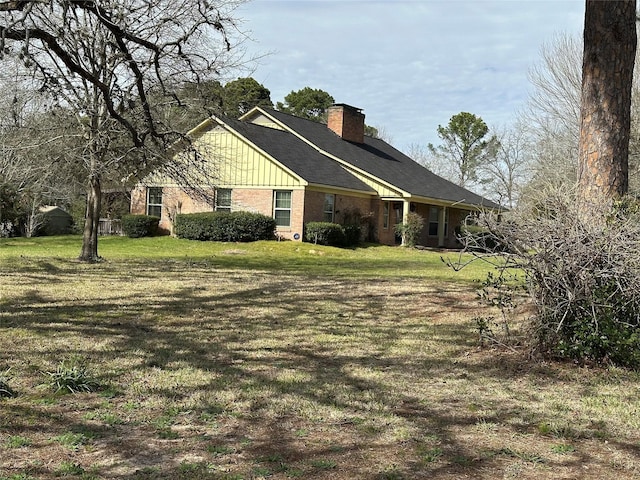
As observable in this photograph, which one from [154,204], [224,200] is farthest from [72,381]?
[154,204]

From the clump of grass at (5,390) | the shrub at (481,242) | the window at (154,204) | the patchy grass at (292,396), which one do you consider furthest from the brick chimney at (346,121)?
the clump of grass at (5,390)

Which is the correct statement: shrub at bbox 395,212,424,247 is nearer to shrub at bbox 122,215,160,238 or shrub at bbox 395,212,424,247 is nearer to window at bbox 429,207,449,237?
window at bbox 429,207,449,237

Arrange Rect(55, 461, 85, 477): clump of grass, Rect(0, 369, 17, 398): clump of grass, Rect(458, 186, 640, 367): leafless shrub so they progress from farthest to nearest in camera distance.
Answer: Rect(458, 186, 640, 367): leafless shrub
Rect(0, 369, 17, 398): clump of grass
Rect(55, 461, 85, 477): clump of grass

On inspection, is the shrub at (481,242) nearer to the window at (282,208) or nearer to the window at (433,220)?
the window at (282,208)

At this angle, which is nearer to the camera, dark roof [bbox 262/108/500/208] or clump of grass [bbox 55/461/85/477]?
clump of grass [bbox 55/461/85/477]

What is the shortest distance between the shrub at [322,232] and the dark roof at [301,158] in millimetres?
1765

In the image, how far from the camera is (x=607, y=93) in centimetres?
773

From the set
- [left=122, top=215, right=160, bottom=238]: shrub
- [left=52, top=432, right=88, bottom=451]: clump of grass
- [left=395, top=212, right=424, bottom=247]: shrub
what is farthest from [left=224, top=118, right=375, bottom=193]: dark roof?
[left=52, top=432, right=88, bottom=451]: clump of grass

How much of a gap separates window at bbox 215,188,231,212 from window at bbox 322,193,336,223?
419 centimetres

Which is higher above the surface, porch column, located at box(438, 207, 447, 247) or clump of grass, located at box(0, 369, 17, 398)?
porch column, located at box(438, 207, 447, 247)

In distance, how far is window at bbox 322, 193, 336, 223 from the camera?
27812 mm

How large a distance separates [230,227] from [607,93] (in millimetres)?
19937

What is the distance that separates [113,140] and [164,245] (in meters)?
9.88

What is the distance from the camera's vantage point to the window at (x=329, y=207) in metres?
27.8
